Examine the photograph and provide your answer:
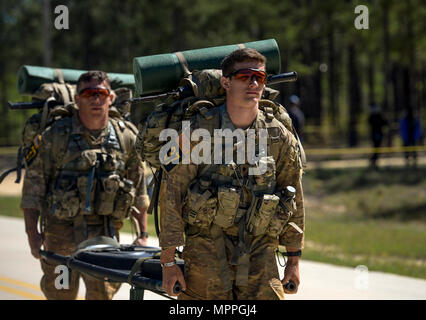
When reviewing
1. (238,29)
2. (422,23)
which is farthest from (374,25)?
(238,29)

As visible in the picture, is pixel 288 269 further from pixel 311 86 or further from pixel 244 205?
pixel 311 86

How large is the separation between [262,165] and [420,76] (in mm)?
49675

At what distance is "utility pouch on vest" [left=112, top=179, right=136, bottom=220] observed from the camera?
6.00 metres

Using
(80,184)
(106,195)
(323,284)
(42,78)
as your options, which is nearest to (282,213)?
(106,195)

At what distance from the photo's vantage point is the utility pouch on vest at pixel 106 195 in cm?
591

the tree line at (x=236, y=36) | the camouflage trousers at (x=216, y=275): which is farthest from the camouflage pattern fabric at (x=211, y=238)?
the tree line at (x=236, y=36)

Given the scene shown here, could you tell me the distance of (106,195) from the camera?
233 inches

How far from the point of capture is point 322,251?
11.2 meters

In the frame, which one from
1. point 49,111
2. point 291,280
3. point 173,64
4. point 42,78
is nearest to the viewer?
point 291,280

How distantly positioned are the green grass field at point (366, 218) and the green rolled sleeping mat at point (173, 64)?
17.4ft

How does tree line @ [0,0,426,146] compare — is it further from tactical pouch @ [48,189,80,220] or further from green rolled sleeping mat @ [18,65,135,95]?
tactical pouch @ [48,189,80,220]

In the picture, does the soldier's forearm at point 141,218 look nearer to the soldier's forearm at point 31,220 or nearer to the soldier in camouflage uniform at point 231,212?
the soldier's forearm at point 31,220

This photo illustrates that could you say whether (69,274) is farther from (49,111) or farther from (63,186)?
(49,111)

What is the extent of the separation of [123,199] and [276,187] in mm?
2164
